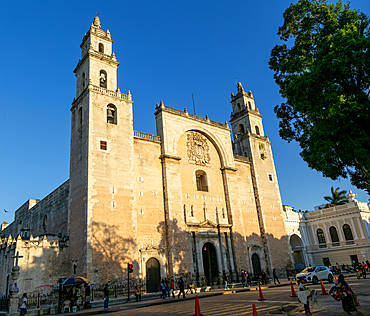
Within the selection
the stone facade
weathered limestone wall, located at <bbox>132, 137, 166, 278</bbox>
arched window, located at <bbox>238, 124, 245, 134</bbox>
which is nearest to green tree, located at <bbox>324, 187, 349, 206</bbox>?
the stone facade

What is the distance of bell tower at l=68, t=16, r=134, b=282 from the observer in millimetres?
21750

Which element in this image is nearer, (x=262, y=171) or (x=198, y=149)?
(x=198, y=149)

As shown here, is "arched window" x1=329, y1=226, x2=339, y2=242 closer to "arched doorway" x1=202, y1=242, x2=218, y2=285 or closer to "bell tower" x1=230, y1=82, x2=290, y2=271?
"bell tower" x1=230, y1=82, x2=290, y2=271

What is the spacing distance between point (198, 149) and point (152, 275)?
45.3 ft

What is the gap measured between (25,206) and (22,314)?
28.1m

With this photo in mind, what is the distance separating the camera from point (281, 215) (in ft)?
119

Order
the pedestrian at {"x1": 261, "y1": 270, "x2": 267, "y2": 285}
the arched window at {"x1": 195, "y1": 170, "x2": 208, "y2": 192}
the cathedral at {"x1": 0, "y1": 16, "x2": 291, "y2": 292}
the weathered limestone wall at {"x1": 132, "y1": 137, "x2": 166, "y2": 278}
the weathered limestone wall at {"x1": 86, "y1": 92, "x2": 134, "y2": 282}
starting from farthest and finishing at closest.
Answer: the arched window at {"x1": 195, "y1": 170, "x2": 208, "y2": 192} → the pedestrian at {"x1": 261, "y1": 270, "x2": 267, "y2": 285} → the weathered limestone wall at {"x1": 132, "y1": 137, "x2": 166, "y2": 278} → the cathedral at {"x1": 0, "y1": 16, "x2": 291, "y2": 292} → the weathered limestone wall at {"x1": 86, "y1": 92, "x2": 134, "y2": 282}

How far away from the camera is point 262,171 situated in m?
36.8

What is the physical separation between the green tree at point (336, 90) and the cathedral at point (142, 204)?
47.0 ft

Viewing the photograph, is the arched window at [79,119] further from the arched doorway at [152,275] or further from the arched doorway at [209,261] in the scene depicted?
the arched doorway at [209,261]

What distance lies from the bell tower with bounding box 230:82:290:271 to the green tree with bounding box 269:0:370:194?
19.2m

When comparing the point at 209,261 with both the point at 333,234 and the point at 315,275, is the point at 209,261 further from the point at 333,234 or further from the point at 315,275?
the point at 333,234

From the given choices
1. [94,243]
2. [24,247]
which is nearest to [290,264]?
[94,243]

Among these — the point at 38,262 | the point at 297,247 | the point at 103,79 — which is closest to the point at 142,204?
the point at 38,262
